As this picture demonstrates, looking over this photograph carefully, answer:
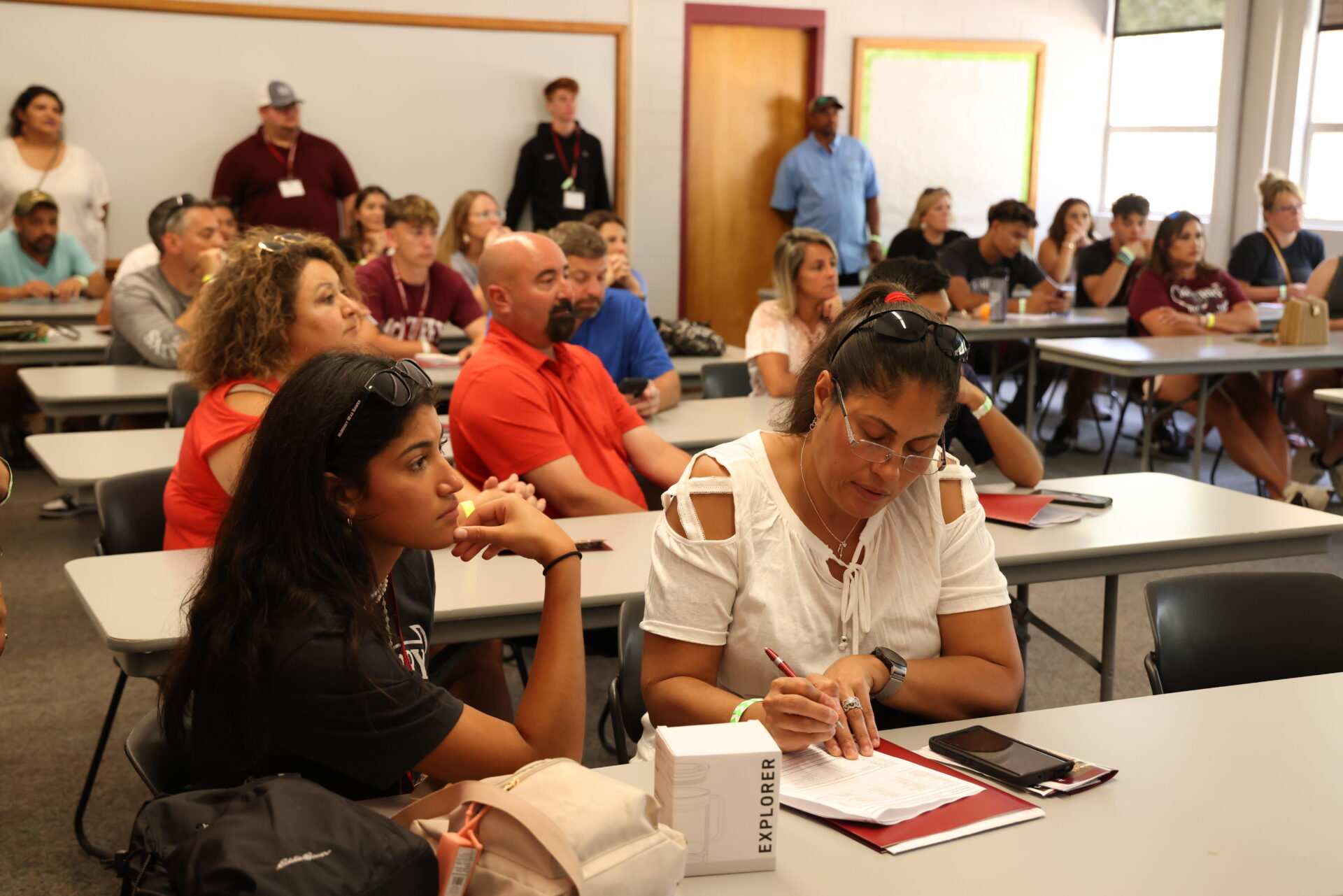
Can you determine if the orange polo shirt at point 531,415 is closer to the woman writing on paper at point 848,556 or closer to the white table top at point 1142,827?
the woman writing on paper at point 848,556

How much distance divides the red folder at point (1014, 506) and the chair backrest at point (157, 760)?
5.82 feet

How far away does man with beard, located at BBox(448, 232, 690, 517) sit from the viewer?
2.94 meters

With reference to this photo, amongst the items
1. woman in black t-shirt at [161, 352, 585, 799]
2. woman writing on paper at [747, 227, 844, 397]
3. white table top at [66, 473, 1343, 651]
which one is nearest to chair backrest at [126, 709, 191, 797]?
woman in black t-shirt at [161, 352, 585, 799]

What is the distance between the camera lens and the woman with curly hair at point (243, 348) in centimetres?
236

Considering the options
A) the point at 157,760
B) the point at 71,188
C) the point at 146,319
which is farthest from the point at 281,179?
the point at 157,760

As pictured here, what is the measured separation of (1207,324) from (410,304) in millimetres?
3978

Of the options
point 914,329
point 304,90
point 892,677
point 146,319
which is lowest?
point 892,677

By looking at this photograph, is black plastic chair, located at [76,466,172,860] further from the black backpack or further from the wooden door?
the wooden door

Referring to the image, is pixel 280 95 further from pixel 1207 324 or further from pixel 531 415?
pixel 1207 324

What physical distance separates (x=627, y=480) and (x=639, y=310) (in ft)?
4.08

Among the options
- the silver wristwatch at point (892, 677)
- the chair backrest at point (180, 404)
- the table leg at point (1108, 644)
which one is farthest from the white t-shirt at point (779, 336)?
→ the silver wristwatch at point (892, 677)

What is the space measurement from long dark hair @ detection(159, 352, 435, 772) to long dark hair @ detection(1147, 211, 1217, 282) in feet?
17.9

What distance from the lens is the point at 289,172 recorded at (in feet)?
24.8

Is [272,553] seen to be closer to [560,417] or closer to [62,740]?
[560,417]
